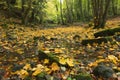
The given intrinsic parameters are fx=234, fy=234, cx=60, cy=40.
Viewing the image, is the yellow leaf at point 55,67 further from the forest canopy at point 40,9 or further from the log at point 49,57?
the forest canopy at point 40,9

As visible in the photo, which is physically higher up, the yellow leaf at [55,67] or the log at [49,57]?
the log at [49,57]

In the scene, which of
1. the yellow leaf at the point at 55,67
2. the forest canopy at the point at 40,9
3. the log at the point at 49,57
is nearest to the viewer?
the yellow leaf at the point at 55,67

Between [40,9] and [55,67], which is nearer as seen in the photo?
[55,67]

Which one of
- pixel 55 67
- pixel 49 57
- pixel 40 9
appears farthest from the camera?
pixel 40 9

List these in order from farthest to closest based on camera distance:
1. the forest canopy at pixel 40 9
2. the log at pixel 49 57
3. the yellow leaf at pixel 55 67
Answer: the forest canopy at pixel 40 9 < the log at pixel 49 57 < the yellow leaf at pixel 55 67

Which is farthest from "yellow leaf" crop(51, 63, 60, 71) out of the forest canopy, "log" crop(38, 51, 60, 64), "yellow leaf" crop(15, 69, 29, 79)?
the forest canopy

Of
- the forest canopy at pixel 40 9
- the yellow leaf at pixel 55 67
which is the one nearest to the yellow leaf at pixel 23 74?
the yellow leaf at pixel 55 67

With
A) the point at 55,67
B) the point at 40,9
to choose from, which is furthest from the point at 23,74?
the point at 40,9

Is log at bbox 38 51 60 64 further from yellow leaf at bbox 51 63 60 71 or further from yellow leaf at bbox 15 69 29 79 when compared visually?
yellow leaf at bbox 15 69 29 79

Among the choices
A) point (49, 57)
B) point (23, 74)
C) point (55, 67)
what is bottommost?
point (23, 74)

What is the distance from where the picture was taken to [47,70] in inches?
189

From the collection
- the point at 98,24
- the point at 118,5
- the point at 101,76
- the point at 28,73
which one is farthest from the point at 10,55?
the point at 118,5

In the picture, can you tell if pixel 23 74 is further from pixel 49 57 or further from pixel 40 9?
pixel 40 9

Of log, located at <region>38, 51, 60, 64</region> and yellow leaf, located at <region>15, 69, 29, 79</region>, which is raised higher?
log, located at <region>38, 51, 60, 64</region>
